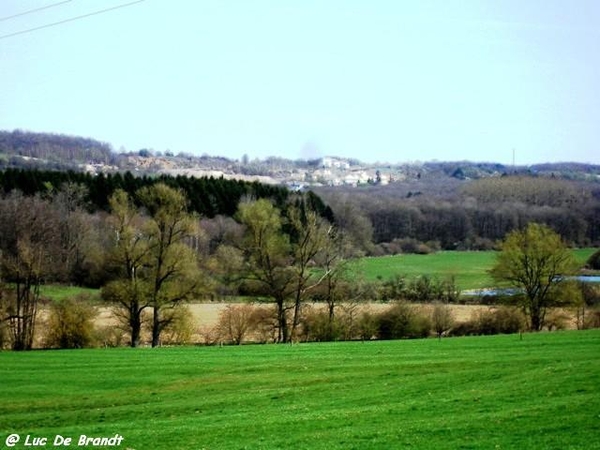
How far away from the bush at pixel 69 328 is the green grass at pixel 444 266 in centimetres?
4006

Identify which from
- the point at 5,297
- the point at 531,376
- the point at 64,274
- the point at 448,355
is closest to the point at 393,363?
the point at 448,355

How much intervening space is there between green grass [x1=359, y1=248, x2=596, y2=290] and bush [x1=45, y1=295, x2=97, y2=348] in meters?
40.1

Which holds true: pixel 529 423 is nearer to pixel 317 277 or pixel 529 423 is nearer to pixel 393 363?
pixel 393 363

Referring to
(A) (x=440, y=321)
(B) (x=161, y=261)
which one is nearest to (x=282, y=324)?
(B) (x=161, y=261)

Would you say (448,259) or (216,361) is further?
(448,259)

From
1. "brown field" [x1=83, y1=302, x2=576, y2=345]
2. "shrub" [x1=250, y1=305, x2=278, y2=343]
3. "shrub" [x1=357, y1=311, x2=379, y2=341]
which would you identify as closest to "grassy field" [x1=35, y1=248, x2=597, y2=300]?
"brown field" [x1=83, y1=302, x2=576, y2=345]

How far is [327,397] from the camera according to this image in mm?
23688

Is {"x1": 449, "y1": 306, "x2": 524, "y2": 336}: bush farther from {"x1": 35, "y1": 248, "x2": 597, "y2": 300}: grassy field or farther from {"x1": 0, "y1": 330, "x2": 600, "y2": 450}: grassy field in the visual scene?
{"x1": 35, "y1": 248, "x2": 597, "y2": 300}: grassy field

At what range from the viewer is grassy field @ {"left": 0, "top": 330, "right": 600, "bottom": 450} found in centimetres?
1734

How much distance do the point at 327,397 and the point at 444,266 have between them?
8379cm

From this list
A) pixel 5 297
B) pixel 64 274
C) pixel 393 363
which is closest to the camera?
pixel 393 363

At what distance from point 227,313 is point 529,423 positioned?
118 feet

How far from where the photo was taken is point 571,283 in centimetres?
5759

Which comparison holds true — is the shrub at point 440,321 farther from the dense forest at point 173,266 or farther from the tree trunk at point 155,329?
the tree trunk at point 155,329
